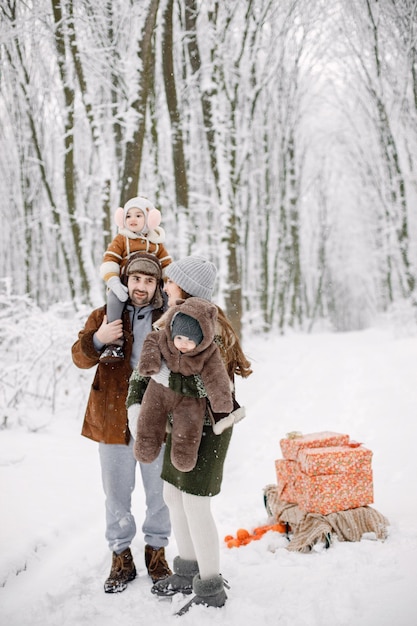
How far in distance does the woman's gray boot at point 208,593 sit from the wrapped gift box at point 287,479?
1278 mm

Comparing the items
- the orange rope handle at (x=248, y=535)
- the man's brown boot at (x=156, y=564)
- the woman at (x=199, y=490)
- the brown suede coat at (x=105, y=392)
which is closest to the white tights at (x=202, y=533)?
the woman at (x=199, y=490)

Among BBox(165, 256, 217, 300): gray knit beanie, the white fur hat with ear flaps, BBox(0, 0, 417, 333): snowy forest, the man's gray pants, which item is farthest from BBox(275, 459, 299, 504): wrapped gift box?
BBox(0, 0, 417, 333): snowy forest

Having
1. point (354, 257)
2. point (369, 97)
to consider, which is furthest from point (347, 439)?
point (354, 257)

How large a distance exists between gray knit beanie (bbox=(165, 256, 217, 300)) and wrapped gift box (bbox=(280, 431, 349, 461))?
165 centimetres

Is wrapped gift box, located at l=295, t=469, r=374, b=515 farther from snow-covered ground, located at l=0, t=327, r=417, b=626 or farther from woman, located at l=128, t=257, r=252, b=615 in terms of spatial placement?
woman, located at l=128, t=257, r=252, b=615

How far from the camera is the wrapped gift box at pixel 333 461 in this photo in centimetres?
355

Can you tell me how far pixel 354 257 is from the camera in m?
37.4

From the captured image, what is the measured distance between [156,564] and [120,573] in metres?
0.24

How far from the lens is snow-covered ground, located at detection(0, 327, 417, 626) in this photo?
259 centimetres

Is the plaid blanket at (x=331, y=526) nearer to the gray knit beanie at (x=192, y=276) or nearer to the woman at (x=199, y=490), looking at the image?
the woman at (x=199, y=490)

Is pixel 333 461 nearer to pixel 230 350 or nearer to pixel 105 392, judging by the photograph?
pixel 230 350

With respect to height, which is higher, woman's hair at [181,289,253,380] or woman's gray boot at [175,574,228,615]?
woman's hair at [181,289,253,380]

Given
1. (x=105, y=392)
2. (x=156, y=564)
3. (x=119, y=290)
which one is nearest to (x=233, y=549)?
(x=156, y=564)

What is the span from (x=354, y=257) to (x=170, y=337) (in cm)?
3688
